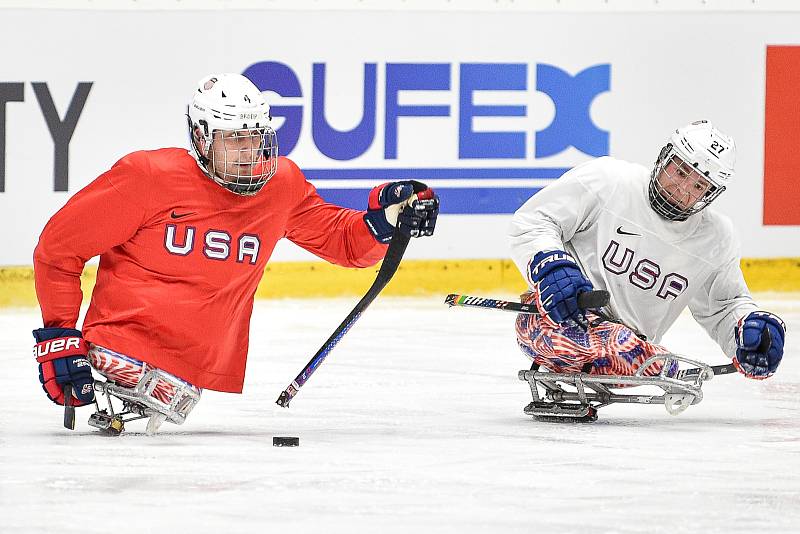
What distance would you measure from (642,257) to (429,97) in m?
3.05

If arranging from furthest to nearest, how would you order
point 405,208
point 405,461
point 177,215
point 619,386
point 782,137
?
point 782,137 < point 619,386 < point 405,208 < point 177,215 < point 405,461

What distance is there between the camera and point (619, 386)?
3598 millimetres

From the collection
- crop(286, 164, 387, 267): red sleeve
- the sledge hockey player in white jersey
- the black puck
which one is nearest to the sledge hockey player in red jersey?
crop(286, 164, 387, 267): red sleeve

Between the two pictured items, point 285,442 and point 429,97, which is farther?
point 429,97

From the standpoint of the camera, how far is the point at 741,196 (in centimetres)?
662

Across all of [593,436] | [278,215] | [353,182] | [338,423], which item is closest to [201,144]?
[278,215]

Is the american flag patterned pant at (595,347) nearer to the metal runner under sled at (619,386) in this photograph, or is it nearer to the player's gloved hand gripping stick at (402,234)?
the metal runner under sled at (619,386)

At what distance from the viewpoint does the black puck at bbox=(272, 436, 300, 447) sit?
3.08 m

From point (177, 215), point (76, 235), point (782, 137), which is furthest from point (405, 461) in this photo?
point (782, 137)

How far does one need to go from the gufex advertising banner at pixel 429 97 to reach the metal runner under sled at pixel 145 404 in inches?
127

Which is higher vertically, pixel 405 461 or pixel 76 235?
pixel 76 235

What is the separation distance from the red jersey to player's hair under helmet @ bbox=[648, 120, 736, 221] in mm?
969

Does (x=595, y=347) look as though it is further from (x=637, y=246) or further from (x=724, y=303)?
(x=724, y=303)

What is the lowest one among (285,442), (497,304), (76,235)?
(285,442)
